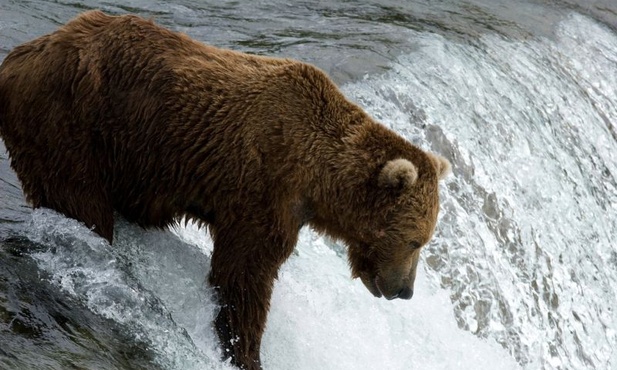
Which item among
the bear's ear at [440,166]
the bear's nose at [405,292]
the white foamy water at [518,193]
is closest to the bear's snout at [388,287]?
the bear's nose at [405,292]

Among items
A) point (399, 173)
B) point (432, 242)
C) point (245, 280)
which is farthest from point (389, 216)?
point (432, 242)

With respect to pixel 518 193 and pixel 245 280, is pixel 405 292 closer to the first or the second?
pixel 245 280

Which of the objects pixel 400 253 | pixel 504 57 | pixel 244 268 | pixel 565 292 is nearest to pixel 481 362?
pixel 565 292

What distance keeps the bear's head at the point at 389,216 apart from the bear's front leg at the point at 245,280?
36cm

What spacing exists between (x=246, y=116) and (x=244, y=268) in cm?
83

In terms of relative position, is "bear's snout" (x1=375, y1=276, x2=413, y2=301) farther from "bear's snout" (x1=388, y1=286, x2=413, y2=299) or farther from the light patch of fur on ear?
the light patch of fur on ear

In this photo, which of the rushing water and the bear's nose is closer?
the rushing water

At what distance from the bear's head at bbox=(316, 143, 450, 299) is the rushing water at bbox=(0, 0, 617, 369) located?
0.88 meters

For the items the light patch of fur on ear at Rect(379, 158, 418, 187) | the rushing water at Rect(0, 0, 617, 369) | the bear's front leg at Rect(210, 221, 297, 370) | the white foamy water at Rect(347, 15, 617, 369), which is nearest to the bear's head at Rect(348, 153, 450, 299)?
the light patch of fur on ear at Rect(379, 158, 418, 187)

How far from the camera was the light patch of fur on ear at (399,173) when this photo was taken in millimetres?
5402

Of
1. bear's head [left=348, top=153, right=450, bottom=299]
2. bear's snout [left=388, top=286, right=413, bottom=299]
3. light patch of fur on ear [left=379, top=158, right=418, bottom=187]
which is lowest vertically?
bear's snout [left=388, top=286, right=413, bottom=299]

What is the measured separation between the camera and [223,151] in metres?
5.60

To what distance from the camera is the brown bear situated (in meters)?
5.57

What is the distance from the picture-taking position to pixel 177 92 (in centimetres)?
568
